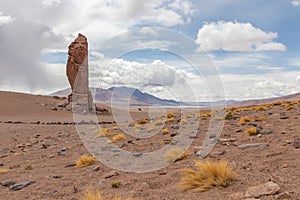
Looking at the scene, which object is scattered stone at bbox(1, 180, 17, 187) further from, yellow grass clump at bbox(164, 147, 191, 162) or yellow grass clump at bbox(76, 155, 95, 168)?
yellow grass clump at bbox(164, 147, 191, 162)

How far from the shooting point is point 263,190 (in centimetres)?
479

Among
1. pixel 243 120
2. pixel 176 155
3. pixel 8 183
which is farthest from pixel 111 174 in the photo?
pixel 243 120

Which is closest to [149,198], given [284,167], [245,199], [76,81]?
[245,199]

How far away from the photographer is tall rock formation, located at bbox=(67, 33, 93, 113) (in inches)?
1838

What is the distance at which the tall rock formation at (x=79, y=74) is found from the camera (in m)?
46.7

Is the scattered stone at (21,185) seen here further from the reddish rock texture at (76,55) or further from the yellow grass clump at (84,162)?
the reddish rock texture at (76,55)

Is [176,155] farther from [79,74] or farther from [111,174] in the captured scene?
[79,74]

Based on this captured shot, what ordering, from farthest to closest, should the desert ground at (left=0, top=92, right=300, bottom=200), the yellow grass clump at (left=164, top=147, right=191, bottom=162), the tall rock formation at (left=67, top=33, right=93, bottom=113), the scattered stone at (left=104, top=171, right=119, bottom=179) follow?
the tall rock formation at (left=67, top=33, right=93, bottom=113) → the yellow grass clump at (left=164, top=147, right=191, bottom=162) → the scattered stone at (left=104, top=171, right=119, bottom=179) → the desert ground at (left=0, top=92, right=300, bottom=200)

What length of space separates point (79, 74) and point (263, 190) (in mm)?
47446

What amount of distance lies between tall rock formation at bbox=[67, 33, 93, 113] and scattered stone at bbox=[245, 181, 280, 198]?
4270 cm

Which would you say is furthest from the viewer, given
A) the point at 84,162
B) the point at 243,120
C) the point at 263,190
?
the point at 243,120

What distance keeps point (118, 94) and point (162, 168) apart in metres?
3.26

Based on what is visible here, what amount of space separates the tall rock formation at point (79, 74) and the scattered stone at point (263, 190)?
42704 mm

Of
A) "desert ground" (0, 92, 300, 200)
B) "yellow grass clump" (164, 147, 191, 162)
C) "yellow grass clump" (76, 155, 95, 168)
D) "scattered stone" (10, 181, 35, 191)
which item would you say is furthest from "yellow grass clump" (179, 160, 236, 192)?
"yellow grass clump" (76, 155, 95, 168)
